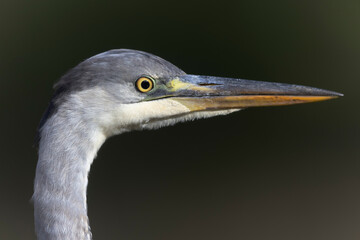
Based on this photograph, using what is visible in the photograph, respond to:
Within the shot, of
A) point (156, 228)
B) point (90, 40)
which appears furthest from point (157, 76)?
point (156, 228)

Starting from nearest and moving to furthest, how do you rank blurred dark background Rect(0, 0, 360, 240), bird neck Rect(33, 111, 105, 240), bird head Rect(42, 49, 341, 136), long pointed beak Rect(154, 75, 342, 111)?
bird neck Rect(33, 111, 105, 240) → bird head Rect(42, 49, 341, 136) → long pointed beak Rect(154, 75, 342, 111) → blurred dark background Rect(0, 0, 360, 240)

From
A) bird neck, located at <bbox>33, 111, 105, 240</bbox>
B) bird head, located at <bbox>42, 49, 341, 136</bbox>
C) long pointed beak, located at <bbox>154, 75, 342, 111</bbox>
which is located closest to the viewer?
bird neck, located at <bbox>33, 111, 105, 240</bbox>

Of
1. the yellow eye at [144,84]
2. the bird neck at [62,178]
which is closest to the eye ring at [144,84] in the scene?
the yellow eye at [144,84]

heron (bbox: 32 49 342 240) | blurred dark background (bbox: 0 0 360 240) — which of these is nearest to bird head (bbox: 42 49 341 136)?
heron (bbox: 32 49 342 240)

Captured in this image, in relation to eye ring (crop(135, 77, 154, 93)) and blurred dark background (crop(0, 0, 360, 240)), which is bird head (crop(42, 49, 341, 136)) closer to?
eye ring (crop(135, 77, 154, 93))

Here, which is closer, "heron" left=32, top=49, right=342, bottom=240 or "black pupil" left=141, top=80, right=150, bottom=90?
"heron" left=32, top=49, right=342, bottom=240

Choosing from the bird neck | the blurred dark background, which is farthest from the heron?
the blurred dark background

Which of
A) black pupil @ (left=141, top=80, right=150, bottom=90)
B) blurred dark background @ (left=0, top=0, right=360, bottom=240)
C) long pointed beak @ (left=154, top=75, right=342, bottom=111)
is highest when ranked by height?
black pupil @ (left=141, top=80, right=150, bottom=90)

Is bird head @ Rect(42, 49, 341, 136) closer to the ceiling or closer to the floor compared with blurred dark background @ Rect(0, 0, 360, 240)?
closer to the ceiling
